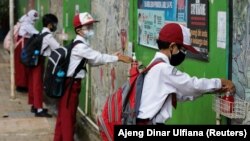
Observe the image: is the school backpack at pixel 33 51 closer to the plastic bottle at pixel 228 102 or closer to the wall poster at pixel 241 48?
Result: the wall poster at pixel 241 48

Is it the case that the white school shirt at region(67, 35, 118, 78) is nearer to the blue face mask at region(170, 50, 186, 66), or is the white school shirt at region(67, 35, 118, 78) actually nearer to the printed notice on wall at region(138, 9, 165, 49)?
the printed notice on wall at region(138, 9, 165, 49)

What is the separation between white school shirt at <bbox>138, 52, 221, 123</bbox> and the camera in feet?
12.6

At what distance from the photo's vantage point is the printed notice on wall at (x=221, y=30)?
4.21m

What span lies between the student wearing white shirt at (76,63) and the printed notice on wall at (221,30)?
1744mm

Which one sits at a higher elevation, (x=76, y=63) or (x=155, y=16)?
(x=155, y=16)

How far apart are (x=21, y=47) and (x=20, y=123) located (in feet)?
10.0

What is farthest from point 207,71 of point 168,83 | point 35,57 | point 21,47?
point 21,47

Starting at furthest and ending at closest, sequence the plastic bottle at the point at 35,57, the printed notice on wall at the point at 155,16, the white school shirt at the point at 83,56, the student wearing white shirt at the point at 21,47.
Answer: the student wearing white shirt at the point at 21,47, the plastic bottle at the point at 35,57, the white school shirt at the point at 83,56, the printed notice on wall at the point at 155,16

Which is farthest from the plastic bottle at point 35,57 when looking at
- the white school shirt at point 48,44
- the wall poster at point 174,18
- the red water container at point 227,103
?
the red water container at point 227,103

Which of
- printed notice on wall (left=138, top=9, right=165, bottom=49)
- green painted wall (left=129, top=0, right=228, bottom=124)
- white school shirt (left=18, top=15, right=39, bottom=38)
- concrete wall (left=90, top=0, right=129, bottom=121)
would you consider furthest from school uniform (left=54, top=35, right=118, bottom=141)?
white school shirt (left=18, top=15, right=39, bottom=38)

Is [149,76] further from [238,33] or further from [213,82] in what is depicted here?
[238,33]

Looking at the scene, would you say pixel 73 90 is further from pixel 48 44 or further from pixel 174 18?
pixel 48 44

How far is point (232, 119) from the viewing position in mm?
4113

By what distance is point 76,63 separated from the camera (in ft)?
21.0
